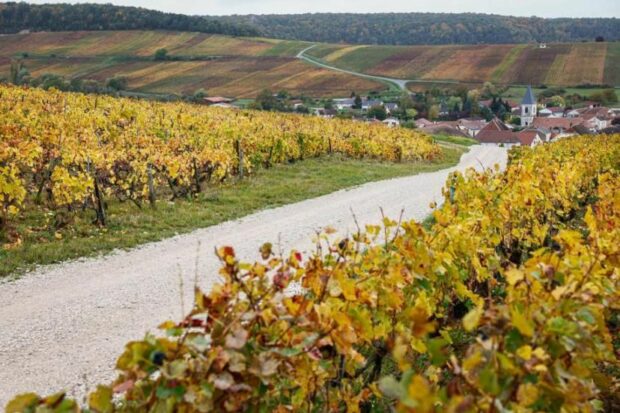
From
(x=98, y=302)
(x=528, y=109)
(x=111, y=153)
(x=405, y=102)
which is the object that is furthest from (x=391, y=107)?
(x=98, y=302)

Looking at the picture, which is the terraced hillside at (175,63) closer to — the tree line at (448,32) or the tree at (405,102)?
the tree at (405,102)

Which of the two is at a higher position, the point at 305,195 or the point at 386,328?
the point at 386,328

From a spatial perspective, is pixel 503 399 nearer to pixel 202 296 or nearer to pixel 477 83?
pixel 202 296

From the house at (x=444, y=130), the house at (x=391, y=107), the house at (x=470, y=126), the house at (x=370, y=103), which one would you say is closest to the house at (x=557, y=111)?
the house at (x=470, y=126)

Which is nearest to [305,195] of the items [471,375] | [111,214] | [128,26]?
[111,214]

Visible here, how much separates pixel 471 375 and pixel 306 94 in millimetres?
94817

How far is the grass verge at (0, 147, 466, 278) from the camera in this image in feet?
31.0

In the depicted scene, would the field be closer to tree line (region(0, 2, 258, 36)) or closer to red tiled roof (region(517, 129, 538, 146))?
red tiled roof (region(517, 129, 538, 146))

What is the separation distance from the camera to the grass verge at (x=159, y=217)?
9.45m

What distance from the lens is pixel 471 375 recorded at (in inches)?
84.7

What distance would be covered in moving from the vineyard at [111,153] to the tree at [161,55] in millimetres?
83267

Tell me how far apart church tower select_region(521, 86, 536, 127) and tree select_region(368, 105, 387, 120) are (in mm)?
26300

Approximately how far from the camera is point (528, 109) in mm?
93500

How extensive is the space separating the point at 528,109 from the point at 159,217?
301ft
